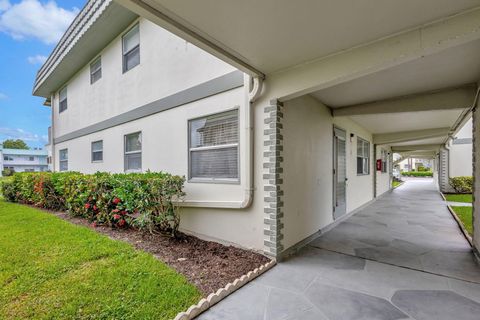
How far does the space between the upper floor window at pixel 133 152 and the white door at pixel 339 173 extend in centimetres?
512

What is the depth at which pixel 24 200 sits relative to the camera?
871cm

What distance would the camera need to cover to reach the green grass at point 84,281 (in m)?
2.34

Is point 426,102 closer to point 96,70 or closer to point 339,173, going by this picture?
point 339,173

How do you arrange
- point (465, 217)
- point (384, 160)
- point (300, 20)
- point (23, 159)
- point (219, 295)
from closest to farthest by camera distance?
1. point (300, 20)
2. point (219, 295)
3. point (465, 217)
4. point (384, 160)
5. point (23, 159)

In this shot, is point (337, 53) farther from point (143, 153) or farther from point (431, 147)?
point (431, 147)

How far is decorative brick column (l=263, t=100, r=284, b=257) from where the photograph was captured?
143 inches

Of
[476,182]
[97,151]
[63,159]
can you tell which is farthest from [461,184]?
[63,159]

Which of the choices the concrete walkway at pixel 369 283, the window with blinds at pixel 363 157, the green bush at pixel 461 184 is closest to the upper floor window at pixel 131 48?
the concrete walkway at pixel 369 283

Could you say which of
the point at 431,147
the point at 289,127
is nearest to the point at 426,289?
the point at 289,127

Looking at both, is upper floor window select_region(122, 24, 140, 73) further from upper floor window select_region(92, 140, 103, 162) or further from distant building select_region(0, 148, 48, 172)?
distant building select_region(0, 148, 48, 172)

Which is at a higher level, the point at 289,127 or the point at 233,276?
the point at 289,127

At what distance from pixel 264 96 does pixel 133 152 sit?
4607 mm

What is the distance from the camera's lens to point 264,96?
3805 millimetres

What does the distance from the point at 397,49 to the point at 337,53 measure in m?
0.64
